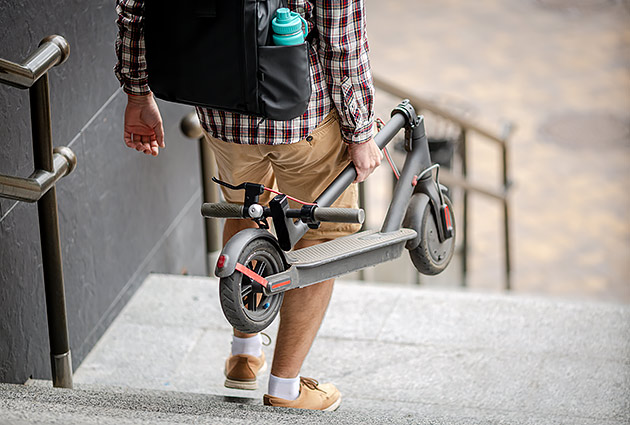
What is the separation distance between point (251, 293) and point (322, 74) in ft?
1.87

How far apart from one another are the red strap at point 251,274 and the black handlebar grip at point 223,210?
20 cm

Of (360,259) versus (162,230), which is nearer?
(360,259)

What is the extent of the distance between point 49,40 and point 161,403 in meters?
1.02

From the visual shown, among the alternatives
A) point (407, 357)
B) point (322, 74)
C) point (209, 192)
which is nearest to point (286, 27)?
point (322, 74)

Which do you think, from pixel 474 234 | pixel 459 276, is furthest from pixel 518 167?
pixel 459 276

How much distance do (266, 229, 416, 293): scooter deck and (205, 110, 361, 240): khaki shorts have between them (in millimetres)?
81

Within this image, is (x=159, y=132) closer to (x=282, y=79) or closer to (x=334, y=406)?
(x=282, y=79)

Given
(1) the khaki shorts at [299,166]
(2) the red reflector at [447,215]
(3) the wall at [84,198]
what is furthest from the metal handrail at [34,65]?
(2) the red reflector at [447,215]

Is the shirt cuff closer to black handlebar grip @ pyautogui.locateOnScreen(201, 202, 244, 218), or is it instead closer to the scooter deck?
black handlebar grip @ pyautogui.locateOnScreen(201, 202, 244, 218)

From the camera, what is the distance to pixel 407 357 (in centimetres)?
308

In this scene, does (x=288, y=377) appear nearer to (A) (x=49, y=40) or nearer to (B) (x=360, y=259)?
(B) (x=360, y=259)

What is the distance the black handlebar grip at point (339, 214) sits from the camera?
2.14 metres

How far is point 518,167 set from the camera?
8.31 metres

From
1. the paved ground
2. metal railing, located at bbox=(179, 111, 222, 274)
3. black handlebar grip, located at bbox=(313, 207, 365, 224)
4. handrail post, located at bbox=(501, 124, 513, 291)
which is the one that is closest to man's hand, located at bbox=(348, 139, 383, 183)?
black handlebar grip, located at bbox=(313, 207, 365, 224)
